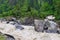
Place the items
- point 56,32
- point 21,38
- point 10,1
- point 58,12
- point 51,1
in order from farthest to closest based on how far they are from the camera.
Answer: point 10,1 < point 51,1 < point 58,12 < point 56,32 < point 21,38

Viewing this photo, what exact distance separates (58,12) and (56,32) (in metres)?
7.07

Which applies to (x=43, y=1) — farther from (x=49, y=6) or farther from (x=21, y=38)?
(x=21, y=38)

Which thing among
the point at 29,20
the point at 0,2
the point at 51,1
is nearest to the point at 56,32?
the point at 29,20

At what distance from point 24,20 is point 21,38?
26.5ft

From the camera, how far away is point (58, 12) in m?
22.5

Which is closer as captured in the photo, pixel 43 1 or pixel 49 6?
pixel 49 6

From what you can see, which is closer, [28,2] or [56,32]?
[56,32]

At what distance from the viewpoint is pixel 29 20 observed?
68.7 feet

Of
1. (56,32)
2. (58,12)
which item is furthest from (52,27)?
(58,12)

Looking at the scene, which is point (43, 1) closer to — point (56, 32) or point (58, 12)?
point (58, 12)

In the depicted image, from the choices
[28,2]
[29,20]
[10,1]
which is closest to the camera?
[29,20]

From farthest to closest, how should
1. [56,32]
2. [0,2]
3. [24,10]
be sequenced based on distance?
[0,2], [24,10], [56,32]

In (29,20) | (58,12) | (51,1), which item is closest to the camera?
(29,20)

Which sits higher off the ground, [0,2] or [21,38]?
[21,38]
